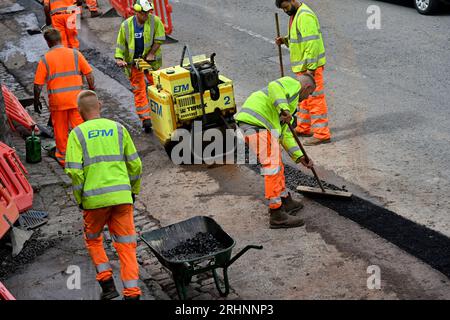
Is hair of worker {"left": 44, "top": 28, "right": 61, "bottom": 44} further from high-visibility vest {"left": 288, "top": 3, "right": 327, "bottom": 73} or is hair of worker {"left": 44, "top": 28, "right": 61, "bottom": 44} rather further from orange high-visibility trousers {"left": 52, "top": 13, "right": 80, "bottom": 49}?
orange high-visibility trousers {"left": 52, "top": 13, "right": 80, "bottom": 49}

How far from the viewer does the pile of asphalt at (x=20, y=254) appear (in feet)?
25.0

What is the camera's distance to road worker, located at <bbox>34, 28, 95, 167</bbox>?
→ 977 cm

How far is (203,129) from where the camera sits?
32.6 feet

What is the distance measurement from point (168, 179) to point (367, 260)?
334 centimetres

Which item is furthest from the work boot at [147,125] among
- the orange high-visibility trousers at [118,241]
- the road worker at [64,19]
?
the orange high-visibility trousers at [118,241]

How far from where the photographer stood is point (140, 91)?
11.3 meters

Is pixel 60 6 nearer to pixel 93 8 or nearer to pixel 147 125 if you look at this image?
pixel 147 125

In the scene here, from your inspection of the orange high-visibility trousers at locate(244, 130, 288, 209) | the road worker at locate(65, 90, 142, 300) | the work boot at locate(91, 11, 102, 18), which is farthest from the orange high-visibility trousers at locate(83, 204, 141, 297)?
the work boot at locate(91, 11, 102, 18)

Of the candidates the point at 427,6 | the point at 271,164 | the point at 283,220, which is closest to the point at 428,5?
the point at 427,6

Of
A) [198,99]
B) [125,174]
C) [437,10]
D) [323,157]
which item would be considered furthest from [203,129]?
[437,10]

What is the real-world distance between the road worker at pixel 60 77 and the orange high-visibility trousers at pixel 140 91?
4.39 feet

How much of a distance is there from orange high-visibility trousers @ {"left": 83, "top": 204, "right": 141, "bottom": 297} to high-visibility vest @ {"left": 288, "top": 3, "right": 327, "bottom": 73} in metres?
A: 4.16
